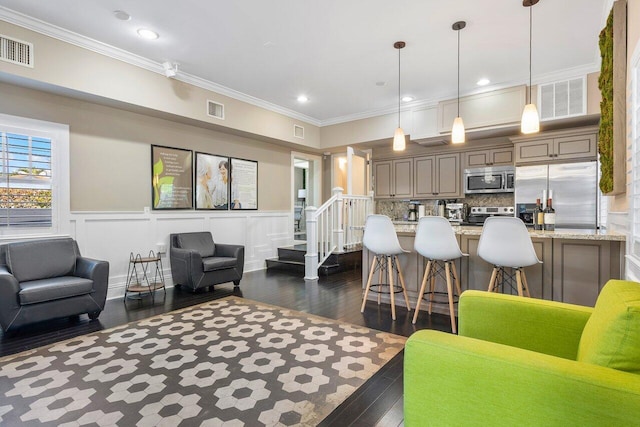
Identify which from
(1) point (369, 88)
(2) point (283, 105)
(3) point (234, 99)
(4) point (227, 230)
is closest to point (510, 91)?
(1) point (369, 88)

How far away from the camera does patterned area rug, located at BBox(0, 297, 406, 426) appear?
187cm

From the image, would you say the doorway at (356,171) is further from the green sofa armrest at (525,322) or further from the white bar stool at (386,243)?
the green sofa armrest at (525,322)

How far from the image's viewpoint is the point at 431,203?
20.9ft

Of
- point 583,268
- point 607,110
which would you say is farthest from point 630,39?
point 583,268

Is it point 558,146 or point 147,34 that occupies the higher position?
point 147,34

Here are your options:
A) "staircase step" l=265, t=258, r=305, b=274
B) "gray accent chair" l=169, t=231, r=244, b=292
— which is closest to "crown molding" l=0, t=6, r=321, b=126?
"gray accent chair" l=169, t=231, r=244, b=292

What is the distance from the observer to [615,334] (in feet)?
3.30

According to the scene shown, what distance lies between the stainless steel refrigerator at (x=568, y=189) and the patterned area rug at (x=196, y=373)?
→ 348cm

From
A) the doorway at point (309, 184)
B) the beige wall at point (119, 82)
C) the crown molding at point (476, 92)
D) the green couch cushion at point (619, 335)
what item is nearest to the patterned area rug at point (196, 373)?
the green couch cushion at point (619, 335)

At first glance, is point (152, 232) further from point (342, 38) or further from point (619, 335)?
point (619, 335)

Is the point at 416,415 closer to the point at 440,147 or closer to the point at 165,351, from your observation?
the point at 165,351

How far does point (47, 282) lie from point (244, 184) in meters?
3.32

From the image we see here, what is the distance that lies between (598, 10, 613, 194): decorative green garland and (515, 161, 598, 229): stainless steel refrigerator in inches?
84.9

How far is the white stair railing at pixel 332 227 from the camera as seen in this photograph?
18.3 feet
